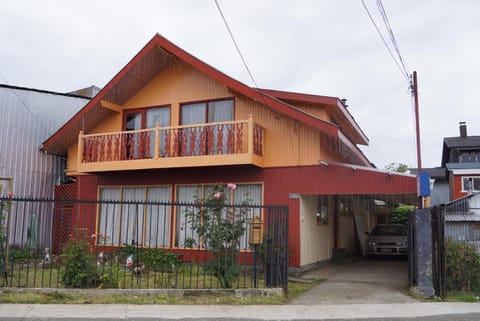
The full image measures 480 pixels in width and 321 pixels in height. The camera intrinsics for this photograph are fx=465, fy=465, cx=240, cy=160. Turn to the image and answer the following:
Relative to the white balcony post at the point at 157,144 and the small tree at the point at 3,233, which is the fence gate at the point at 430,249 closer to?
the white balcony post at the point at 157,144

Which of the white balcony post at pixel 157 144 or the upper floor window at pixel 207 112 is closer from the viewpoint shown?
the white balcony post at pixel 157 144

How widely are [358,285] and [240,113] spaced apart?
619cm

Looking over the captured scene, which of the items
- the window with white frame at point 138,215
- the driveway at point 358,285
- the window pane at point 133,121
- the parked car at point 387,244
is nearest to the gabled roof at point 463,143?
the parked car at point 387,244

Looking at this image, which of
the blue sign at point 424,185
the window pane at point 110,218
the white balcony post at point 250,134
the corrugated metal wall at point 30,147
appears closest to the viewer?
the blue sign at point 424,185

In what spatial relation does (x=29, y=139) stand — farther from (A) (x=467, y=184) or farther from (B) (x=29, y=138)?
(A) (x=467, y=184)


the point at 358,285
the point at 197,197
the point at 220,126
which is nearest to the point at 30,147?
the point at 197,197

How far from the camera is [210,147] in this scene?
45.9 feet

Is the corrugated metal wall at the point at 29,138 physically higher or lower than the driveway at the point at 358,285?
higher

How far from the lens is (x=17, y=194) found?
16688 millimetres

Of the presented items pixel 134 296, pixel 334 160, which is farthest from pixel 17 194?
pixel 334 160

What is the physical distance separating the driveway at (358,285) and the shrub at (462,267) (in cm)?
98

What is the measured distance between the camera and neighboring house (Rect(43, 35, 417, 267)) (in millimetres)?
13172

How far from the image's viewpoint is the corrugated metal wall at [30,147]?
1648 cm

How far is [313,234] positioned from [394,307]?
5.85m
